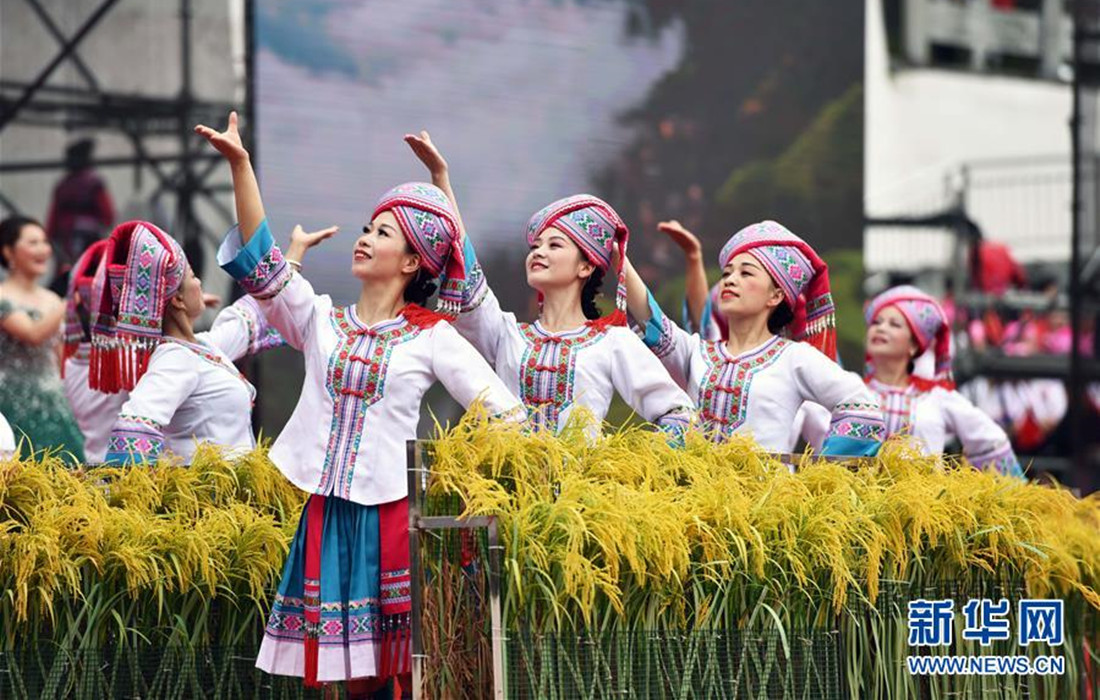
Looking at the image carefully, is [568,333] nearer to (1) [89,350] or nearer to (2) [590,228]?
(2) [590,228]

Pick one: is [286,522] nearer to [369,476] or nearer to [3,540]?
[369,476]

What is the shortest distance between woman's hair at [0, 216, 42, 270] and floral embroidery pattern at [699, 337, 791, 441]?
3.11 meters

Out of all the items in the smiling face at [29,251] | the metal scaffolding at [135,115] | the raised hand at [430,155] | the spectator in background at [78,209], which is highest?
the metal scaffolding at [135,115]

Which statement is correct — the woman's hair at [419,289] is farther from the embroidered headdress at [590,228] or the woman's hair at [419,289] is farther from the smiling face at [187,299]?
the smiling face at [187,299]

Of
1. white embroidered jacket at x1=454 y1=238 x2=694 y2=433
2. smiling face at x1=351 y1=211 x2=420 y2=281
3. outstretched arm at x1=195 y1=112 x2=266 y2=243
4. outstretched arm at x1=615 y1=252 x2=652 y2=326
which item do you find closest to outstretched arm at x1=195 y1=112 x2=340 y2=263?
outstretched arm at x1=195 y1=112 x2=266 y2=243

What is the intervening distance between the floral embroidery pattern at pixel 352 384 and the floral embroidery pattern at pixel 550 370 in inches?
26.2

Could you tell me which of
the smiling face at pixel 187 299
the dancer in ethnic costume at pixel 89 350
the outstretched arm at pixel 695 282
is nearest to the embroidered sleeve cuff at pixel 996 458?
the outstretched arm at pixel 695 282

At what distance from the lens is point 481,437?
4.18 meters

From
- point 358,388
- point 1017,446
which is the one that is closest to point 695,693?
point 358,388

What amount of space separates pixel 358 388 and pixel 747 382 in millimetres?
1377

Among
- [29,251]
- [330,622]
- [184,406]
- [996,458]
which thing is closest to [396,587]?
[330,622]

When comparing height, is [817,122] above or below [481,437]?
above

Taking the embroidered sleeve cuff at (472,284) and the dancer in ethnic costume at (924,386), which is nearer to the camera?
the embroidered sleeve cuff at (472,284)

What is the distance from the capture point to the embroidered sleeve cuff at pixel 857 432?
5.25 meters
